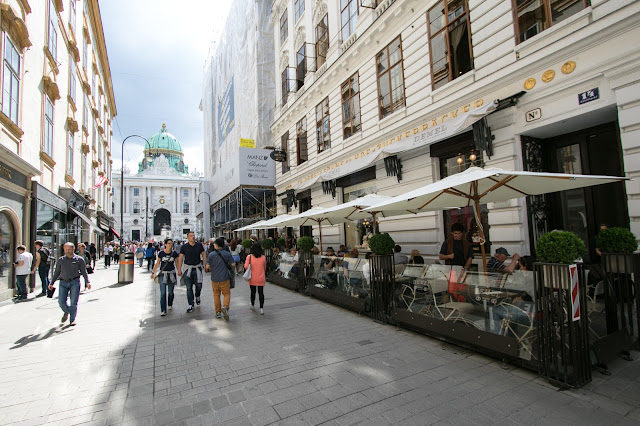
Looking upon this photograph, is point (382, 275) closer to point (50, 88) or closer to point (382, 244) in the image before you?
point (382, 244)

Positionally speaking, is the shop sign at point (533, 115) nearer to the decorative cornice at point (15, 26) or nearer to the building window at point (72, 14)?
the decorative cornice at point (15, 26)

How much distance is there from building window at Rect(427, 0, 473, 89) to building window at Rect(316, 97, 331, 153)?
21.9ft

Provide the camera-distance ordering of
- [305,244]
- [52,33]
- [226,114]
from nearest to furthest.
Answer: [305,244] < [52,33] < [226,114]

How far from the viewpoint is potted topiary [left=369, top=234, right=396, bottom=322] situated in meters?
6.32

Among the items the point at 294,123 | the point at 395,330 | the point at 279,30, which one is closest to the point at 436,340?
the point at 395,330

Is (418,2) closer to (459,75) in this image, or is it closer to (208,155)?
(459,75)

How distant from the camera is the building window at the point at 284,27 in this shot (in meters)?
20.8

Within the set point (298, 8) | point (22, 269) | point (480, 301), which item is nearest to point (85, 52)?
point (298, 8)

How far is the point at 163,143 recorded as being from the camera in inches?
3792

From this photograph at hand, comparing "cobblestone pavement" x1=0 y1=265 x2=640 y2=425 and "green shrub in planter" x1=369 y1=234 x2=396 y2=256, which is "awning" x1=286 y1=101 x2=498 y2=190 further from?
"cobblestone pavement" x1=0 y1=265 x2=640 y2=425

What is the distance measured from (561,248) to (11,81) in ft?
47.8

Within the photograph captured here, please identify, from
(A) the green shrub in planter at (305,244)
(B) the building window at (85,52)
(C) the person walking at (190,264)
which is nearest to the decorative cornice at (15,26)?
(C) the person walking at (190,264)

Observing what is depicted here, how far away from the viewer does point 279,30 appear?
2205cm

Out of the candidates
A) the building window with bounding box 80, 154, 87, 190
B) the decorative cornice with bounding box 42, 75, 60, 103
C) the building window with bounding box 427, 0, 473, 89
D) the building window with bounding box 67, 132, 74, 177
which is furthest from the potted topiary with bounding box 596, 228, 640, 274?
the building window with bounding box 80, 154, 87, 190
